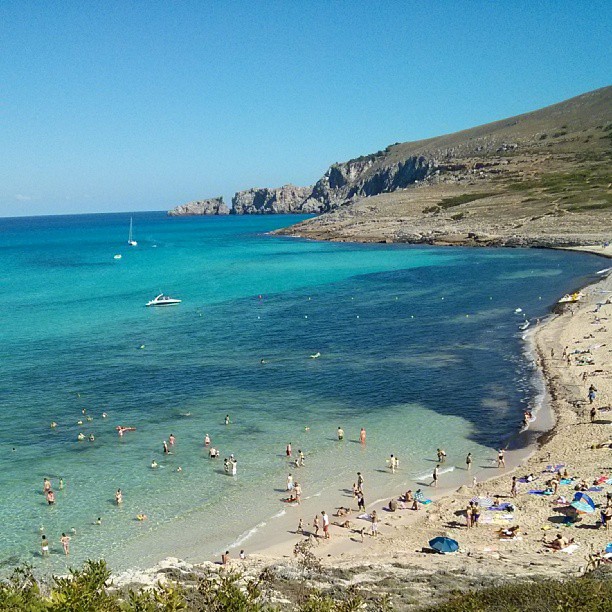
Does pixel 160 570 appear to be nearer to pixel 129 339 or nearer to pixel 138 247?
pixel 129 339

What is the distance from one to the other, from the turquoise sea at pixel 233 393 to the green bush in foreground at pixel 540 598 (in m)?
10.5

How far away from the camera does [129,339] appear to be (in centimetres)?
5694

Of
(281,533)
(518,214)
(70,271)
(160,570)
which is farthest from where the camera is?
(518,214)

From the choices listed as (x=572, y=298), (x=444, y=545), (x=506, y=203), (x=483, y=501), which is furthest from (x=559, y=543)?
(x=506, y=203)

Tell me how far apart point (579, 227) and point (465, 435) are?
309 feet

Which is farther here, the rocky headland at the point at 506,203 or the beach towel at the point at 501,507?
the rocky headland at the point at 506,203

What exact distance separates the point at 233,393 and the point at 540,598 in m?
27.2

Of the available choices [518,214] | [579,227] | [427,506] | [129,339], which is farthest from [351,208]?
[427,506]

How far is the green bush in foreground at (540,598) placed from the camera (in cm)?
Answer: 1460

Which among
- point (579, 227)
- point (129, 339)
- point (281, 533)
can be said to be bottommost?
point (281, 533)

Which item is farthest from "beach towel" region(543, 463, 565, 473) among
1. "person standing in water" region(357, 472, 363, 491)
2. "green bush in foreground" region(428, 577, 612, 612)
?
"green bush in foreground" region(428, 577, 612, 612)

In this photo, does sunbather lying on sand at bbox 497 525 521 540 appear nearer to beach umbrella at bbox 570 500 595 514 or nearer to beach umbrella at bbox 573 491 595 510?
beach umbrella at bbox 570 500 595 514

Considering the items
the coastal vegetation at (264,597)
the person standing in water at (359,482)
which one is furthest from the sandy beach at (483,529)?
the coastal vegetation at (264,597)

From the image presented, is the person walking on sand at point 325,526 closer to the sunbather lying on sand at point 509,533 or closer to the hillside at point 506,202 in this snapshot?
the sunbather lying on sand at point 509,533
